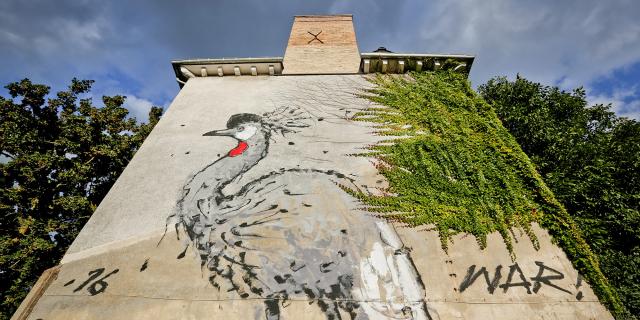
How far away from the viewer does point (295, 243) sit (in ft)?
18.8

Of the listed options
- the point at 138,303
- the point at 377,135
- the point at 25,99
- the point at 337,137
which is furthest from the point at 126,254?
the point at 25,99

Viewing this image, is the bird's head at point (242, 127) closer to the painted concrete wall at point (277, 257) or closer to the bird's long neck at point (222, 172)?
the bird's long neck at point (222, 172)

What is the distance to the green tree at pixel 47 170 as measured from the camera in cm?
1027

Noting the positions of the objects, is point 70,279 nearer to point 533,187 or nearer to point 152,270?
point 152,270

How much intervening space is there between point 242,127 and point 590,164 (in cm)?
1114

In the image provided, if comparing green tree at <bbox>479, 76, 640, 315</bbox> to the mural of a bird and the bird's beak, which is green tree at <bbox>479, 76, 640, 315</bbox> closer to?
the mural of a bird

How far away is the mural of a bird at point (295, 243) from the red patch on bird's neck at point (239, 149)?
0.23m

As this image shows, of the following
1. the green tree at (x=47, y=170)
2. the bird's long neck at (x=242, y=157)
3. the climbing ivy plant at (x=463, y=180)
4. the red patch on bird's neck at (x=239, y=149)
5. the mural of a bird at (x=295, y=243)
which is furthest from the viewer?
the green tree at (x=47, y=170)

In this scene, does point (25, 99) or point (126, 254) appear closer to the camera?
point (126, 254)

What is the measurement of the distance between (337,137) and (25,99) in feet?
41.6

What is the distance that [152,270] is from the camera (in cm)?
532

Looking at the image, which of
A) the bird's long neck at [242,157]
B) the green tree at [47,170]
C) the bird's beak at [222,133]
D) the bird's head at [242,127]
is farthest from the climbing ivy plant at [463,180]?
the green tree at [47,170]

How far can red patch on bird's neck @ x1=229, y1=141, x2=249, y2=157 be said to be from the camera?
785cm

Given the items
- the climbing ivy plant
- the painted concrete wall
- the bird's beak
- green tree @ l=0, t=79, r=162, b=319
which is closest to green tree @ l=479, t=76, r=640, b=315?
Result: the climbing ivy plant
